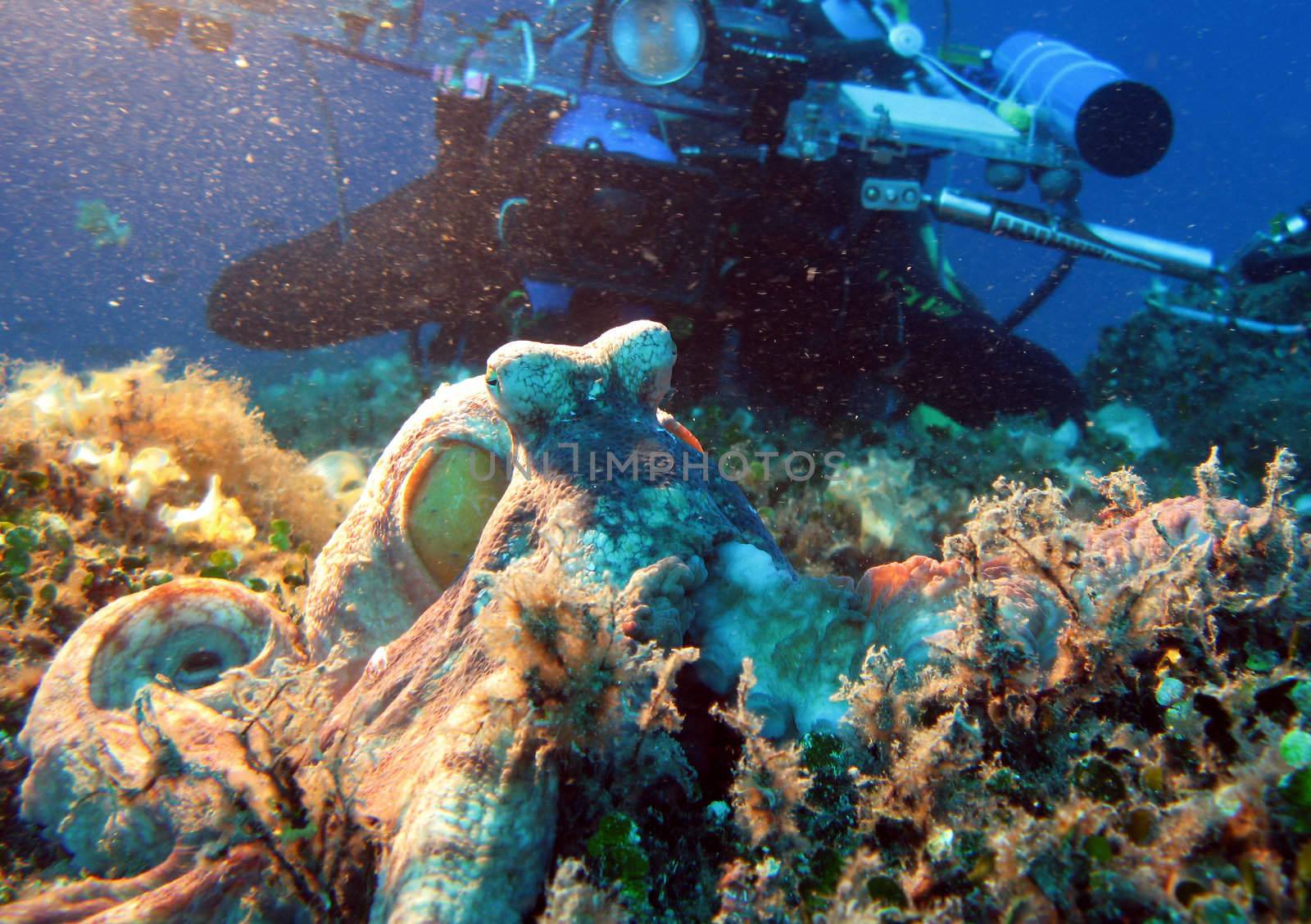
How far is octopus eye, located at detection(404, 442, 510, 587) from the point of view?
2.87 metres

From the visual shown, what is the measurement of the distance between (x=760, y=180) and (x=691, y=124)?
2.92 feet

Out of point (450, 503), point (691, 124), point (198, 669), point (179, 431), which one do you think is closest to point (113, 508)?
point (179, 431)

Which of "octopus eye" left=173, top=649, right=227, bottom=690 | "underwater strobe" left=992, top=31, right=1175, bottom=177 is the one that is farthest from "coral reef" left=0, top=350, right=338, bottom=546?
"underwater strobe" left=992, top=31, right=1175, bottom=177

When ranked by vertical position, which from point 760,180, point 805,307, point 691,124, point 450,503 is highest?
point 691,124

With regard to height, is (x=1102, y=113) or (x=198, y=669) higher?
(x=1102, y=113)

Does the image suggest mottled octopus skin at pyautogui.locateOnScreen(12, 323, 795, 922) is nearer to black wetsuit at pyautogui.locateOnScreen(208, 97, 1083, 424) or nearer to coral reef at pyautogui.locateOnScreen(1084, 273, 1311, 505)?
black wetsuit at pyautogui.locateOnScreen(208, 97, 1083, 424)

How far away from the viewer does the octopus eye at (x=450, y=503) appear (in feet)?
9.40

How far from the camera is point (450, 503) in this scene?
2.89 metres

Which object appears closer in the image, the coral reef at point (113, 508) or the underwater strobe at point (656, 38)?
the coral reef at point (113, 508)

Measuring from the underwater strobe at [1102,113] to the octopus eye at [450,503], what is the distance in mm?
7285

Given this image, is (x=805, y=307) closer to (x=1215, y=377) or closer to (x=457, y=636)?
(x=457, y=636)

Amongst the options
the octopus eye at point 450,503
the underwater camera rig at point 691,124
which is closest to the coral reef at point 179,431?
the octopus eye at point 450,503

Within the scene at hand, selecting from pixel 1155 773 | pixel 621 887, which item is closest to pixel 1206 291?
pixel 1155 773

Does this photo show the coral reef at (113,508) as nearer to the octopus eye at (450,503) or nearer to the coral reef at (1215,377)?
the octopus eye at (450,503)
